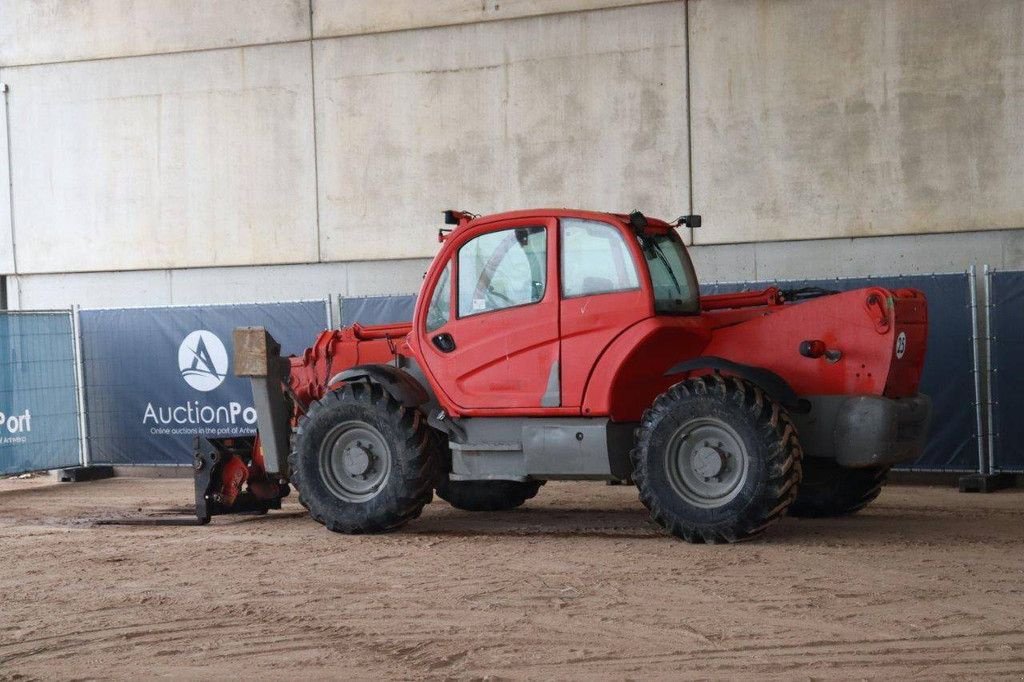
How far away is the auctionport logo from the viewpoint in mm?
15445

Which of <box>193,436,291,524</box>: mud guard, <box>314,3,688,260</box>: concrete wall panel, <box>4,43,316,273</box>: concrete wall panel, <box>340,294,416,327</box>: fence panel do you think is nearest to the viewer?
<box>193,436,291,524</box>: mud guard

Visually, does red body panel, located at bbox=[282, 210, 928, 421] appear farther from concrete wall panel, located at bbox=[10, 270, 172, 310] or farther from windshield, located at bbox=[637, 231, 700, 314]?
concrete wall panel, located at bbox=[10, 270, 172, 310]

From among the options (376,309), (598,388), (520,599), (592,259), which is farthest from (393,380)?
(376,309)

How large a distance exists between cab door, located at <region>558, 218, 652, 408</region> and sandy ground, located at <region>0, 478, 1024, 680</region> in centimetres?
131

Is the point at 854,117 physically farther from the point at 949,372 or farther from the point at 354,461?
the point at 354,461

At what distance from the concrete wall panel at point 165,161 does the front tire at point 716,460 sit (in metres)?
8.08

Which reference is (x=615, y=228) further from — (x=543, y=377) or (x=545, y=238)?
(x=543, y=377)

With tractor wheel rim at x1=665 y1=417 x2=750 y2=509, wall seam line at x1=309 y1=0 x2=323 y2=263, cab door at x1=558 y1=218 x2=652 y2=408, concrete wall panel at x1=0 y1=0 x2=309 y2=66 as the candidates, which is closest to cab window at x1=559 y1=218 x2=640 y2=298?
cab door at x1=558 y1=218 x2=652 y2=408

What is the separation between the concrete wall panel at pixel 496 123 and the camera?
1495 cm

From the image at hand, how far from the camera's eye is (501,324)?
1001 cm

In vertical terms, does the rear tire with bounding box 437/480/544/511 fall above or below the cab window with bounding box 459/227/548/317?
below

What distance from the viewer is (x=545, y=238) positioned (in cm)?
992

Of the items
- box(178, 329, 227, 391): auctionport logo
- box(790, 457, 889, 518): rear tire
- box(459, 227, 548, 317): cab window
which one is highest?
box(459, 227, 548, 317): cab window

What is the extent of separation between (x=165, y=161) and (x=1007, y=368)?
10358mm
